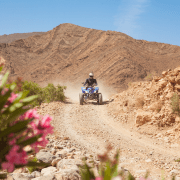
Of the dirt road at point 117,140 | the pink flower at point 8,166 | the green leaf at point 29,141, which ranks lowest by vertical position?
the dirt road at point 117,140

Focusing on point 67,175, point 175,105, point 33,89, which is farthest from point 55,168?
point 33,89

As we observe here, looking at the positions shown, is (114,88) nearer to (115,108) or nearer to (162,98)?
(115,108)

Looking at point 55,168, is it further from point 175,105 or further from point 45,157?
point 175,105

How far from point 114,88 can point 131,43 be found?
17283mm

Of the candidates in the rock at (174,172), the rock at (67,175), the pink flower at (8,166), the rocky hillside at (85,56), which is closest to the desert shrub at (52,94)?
the rock at (174,172)

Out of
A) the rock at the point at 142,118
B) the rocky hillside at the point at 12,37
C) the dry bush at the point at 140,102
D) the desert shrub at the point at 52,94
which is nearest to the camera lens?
the rock at the point at 142,118

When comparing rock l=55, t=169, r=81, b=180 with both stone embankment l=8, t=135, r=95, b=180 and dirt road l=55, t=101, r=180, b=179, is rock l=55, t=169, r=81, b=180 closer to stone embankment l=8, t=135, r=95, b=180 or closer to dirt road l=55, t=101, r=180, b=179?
stone embankment l=8, t=135, r=95, b=180

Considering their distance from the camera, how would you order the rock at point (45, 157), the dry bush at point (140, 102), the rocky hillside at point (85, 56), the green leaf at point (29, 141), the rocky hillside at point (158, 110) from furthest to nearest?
Result: the rocky hillside at point (85, 56), the dry bush at point (140, 102), the rocky hillside at point (158, 110), the rock at point (45, 157), the green leaf at point (29, 141)

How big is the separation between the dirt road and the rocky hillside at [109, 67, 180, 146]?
1.79 feet

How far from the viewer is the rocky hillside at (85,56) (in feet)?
113

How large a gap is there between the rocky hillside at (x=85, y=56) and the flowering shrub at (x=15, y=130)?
91.9 feet

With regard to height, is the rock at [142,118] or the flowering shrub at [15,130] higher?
the flowering shrub at [15,130]

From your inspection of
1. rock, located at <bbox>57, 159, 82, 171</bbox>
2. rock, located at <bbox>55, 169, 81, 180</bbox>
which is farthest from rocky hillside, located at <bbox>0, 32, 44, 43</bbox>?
rock, located at <bbox>55, 169, 81, 180</bbox>

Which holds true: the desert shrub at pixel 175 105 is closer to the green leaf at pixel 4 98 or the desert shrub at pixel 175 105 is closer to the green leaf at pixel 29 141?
the green leaf at pixel 29 141
